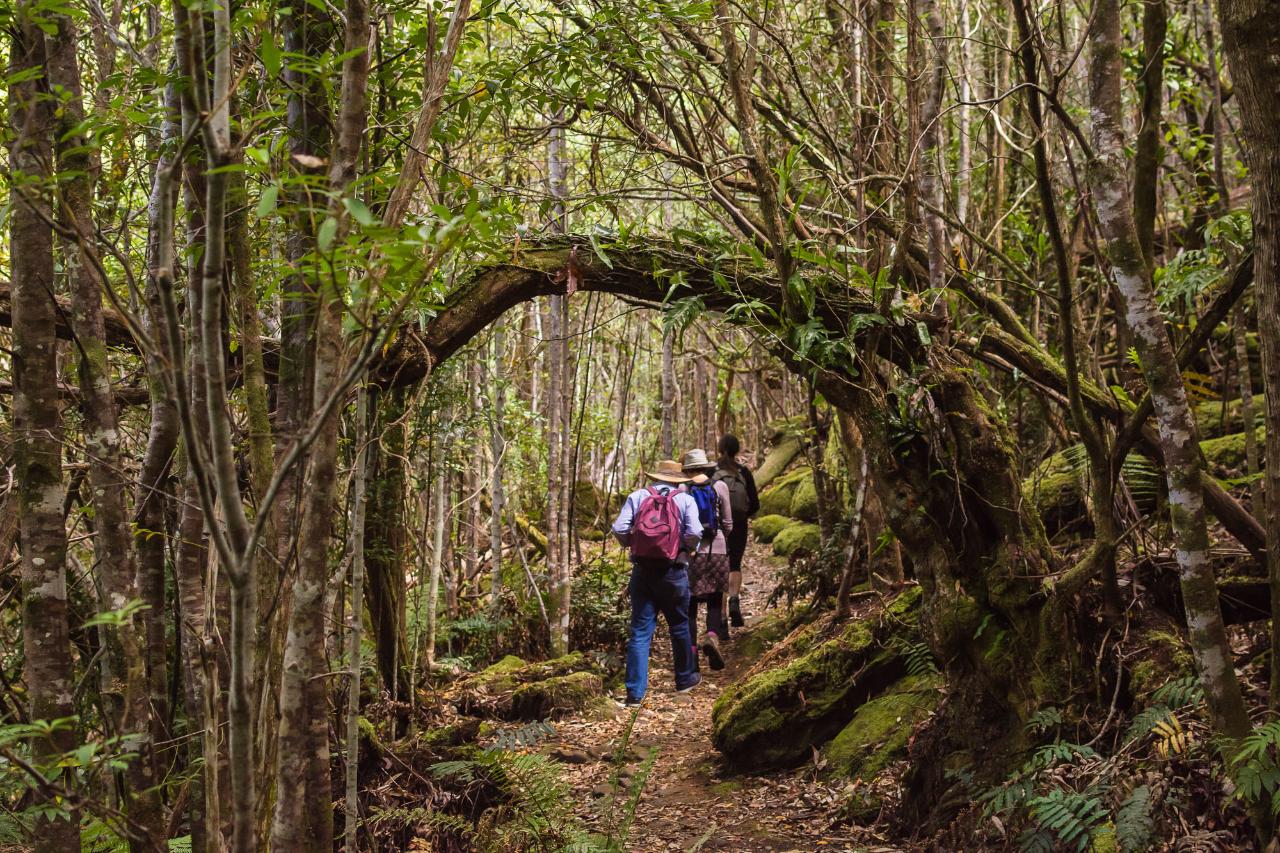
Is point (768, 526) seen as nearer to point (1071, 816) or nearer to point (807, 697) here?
point (807, 697)

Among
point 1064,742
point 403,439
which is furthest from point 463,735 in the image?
point 1064,742

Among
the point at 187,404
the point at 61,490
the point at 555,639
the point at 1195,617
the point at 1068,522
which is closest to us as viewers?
the point at 187,404

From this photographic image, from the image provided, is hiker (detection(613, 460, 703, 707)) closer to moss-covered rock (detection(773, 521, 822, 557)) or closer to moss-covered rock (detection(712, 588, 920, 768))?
moss-covered rock (detection(712, 588, 920, 768))

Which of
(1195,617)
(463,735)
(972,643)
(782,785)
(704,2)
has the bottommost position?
(782,785)

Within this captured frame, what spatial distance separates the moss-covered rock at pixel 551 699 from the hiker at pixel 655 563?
425 mm

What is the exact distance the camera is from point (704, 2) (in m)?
5.09

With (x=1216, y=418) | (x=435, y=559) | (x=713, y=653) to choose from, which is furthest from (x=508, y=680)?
(x=1216, y=418)

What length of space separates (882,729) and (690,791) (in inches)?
55.6

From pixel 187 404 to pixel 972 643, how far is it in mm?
4489

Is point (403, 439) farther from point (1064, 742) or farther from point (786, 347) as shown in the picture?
point (1064, 742)

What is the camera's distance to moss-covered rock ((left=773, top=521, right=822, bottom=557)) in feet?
39.5

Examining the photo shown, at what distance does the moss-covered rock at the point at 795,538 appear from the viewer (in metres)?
12.1

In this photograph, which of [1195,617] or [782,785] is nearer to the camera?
[1195,617]

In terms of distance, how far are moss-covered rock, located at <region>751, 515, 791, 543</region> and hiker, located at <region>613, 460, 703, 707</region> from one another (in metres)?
7.13
